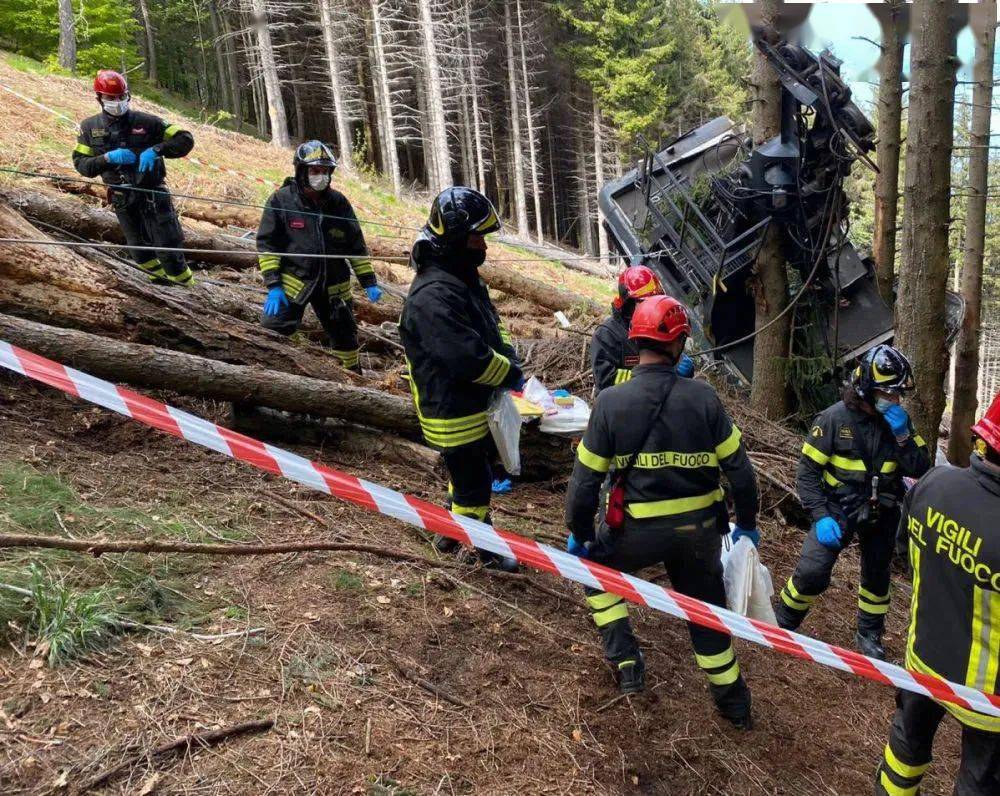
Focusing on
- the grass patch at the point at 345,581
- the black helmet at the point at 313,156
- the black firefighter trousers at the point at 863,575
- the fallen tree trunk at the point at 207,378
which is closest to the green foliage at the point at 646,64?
the black helmet at the point at 313,156

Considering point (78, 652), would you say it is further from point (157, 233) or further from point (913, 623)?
point (157, 233)

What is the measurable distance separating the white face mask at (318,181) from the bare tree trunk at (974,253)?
6.51 m

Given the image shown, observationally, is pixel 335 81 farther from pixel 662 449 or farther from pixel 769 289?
pixel 662 449

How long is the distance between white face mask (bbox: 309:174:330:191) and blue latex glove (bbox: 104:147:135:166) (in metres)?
1.88

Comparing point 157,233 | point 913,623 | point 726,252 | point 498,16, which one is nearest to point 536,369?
point 726,252

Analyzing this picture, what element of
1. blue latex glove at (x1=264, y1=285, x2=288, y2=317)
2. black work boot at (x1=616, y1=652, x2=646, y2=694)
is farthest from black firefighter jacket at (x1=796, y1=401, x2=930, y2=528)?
blue latex glove at (x1=264, y1=285, x2=288, y2=317)

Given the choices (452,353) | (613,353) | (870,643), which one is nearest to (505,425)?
(452,353)

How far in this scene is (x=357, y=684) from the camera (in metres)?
2.71

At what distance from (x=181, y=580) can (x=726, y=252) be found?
18.3 ft

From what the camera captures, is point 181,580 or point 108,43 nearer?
point 181,580

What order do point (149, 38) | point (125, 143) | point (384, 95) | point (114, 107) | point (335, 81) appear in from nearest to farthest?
point (114, 107) < point (125, 143) < point (335, 81) < point (384, 95) < point (149, 38)

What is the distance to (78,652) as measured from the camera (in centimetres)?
246

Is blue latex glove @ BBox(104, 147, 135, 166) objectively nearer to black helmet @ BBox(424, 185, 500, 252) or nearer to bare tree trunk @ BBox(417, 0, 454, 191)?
black helmet @ BBox(424, 185, 500, 252)

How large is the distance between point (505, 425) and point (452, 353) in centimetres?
57
